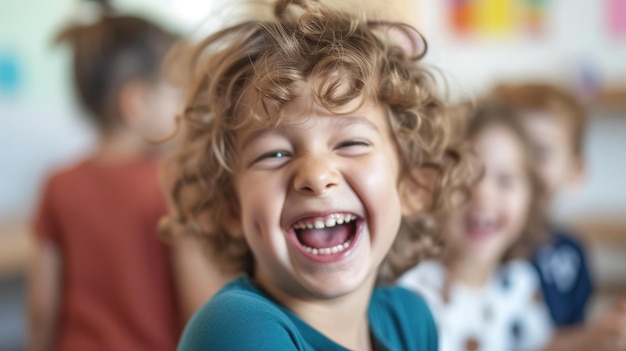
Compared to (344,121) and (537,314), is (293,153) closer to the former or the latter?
(344,121)

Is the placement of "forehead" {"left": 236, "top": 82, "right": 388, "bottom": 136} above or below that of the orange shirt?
above

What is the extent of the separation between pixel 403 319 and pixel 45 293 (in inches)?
37.4

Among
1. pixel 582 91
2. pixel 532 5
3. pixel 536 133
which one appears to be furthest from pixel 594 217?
pixel 536 133

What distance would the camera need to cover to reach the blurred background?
297 cm

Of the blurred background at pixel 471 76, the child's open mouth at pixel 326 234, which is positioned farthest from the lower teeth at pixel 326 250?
the blurred background at pixel 471 76

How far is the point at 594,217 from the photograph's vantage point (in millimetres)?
3348

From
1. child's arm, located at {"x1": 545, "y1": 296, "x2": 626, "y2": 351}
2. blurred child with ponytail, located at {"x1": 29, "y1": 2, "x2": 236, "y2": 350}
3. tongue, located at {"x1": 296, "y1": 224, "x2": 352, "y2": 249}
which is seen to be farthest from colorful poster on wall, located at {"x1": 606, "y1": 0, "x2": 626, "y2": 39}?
tongue, located at {"x1": 296, "y1": 224, "x2": 352, "y2": 249}

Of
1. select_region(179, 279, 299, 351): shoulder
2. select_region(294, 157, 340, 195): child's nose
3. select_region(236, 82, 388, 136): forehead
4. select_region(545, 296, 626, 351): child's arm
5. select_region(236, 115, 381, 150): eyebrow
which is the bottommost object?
select_region(545, 296, 626, 351): child's arm

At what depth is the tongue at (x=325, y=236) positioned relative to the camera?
33.9 inches

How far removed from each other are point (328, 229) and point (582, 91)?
2.70 m

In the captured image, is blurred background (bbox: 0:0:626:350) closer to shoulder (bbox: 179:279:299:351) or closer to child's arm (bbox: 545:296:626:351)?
child's arm (bbox: 545:296:626:351)

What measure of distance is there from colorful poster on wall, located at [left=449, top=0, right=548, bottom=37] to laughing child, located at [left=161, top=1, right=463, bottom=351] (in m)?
2.50

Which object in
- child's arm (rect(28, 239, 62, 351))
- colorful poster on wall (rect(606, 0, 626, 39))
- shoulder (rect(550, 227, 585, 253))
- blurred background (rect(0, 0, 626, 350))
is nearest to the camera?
child's arm (rect(28, 239, 62, 351))

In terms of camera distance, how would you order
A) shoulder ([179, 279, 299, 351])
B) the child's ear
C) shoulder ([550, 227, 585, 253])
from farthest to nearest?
shoulder ([550, 227, 585, 253]), the child's ear, shoulder ([179, 279, 299, 351])
